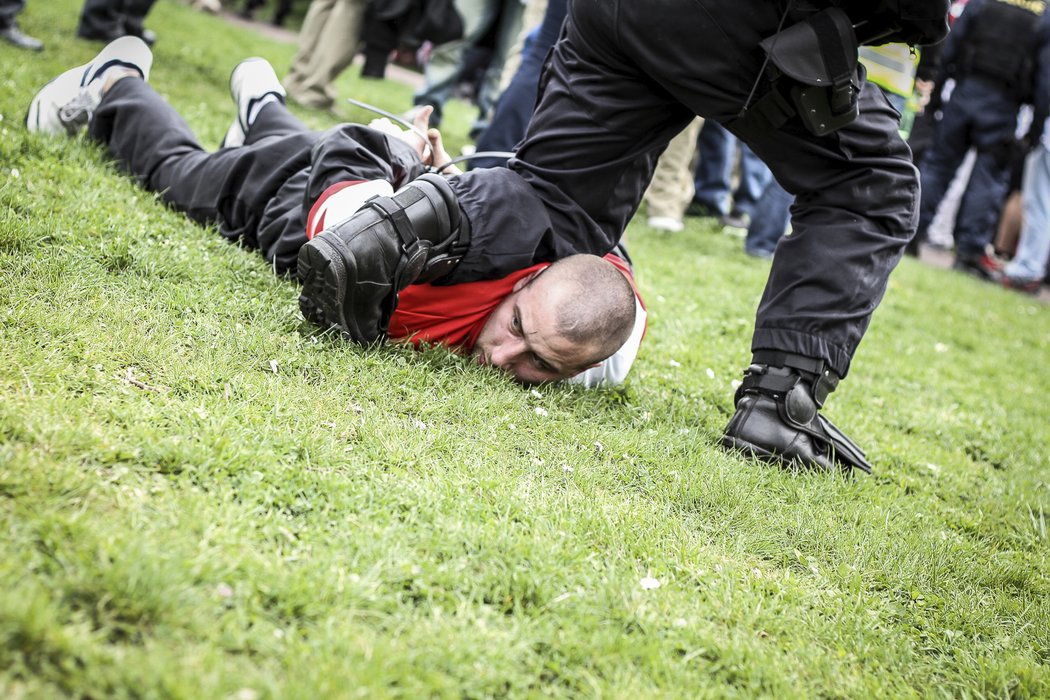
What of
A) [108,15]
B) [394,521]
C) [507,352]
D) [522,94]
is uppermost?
[522,94]

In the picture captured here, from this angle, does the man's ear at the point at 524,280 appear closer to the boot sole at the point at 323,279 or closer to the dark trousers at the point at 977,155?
the boot sole at the point at 323,279

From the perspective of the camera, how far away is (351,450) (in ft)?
7.44

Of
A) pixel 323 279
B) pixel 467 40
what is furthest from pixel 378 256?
pixel 467 40

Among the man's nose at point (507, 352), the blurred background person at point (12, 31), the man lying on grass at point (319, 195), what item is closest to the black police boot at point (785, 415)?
the man lying on grass at point (319, 195)

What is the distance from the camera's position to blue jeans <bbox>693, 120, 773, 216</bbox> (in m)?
7.91

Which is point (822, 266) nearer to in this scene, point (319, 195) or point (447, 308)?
point (447, 308)

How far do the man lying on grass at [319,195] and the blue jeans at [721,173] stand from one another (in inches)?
182

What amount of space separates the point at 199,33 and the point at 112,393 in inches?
358

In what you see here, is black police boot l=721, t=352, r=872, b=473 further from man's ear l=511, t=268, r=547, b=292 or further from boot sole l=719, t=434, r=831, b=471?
man's ear l=511, t=268, r=547, b=292

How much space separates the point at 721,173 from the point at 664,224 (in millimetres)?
1632

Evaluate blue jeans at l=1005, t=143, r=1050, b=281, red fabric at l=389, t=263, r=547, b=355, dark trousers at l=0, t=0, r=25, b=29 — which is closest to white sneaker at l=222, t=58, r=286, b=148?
red fabric at l=389, t=263, r=547, b=355

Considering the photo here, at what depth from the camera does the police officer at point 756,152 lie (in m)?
2.65

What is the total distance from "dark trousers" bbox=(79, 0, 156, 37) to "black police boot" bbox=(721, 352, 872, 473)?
21.1ft

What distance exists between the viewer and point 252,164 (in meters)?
3.63
